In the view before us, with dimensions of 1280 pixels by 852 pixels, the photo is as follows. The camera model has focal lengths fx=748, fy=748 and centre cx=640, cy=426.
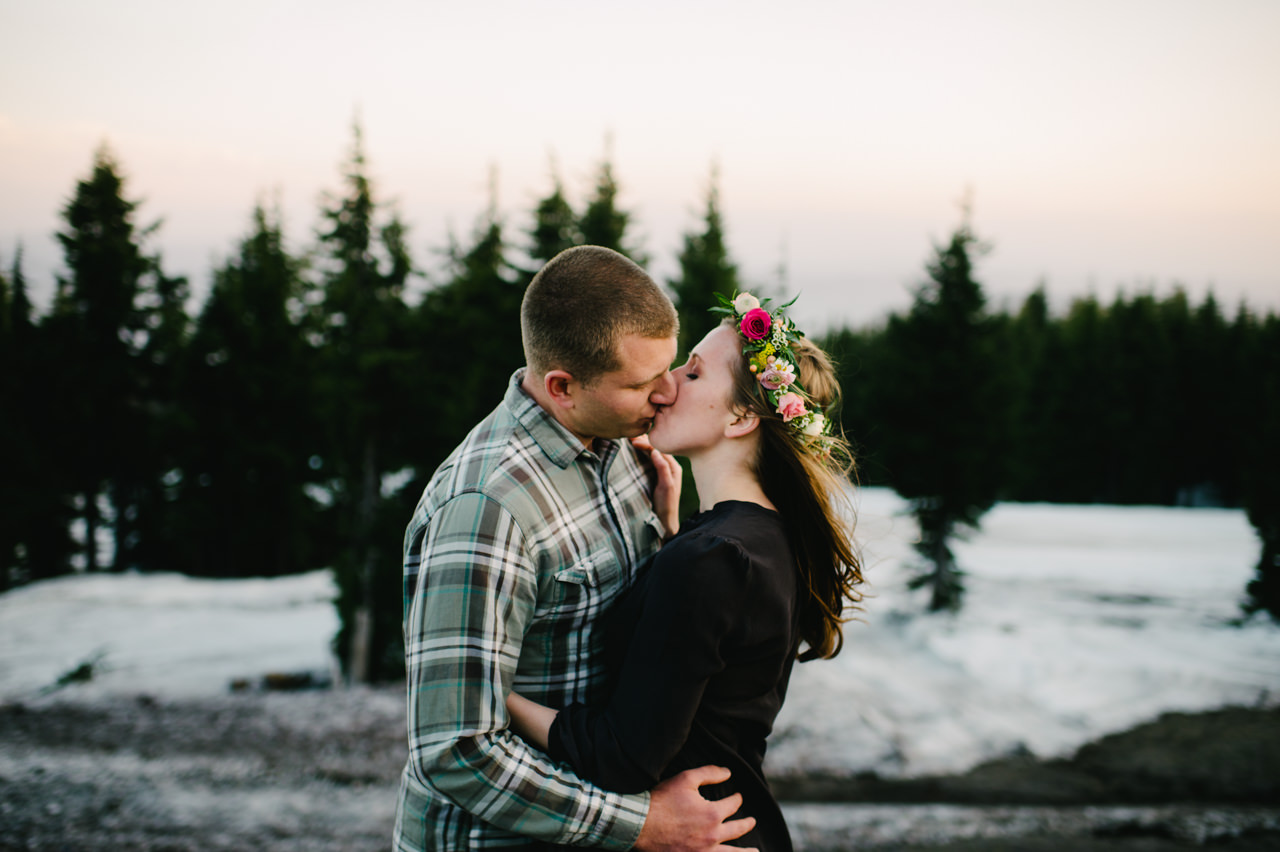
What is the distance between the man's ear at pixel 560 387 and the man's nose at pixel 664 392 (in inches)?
11.4

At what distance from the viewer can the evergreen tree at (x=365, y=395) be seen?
15.7 meters

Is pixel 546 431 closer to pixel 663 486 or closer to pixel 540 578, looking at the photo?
pixel 540 578

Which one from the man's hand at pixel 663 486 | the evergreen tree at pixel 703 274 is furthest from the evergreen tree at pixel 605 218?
the man's hand at pixel 663 486

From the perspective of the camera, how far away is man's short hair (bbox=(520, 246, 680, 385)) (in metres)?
2.18

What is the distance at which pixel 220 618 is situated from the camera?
68.7ft

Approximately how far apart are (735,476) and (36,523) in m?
31.3

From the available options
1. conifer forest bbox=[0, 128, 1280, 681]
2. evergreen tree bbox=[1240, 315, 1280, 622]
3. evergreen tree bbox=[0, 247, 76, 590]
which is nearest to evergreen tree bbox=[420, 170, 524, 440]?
conifer forest bbox=[0, 128, 1280, 681]

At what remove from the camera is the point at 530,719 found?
209 cm

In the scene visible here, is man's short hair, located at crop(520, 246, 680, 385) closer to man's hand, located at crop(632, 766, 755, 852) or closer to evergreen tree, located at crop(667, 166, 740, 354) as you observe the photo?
man's hand, located at crop(632, 766, 755, 852)

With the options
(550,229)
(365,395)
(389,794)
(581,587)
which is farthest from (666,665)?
(365,395)

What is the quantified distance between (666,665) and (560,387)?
87cm

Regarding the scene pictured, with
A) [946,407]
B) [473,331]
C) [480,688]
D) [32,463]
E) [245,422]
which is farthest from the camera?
[245,422]

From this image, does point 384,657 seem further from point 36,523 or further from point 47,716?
point 36,523

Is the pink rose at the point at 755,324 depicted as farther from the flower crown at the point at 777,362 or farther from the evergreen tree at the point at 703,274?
the evergreen tree at the point at 703,274
